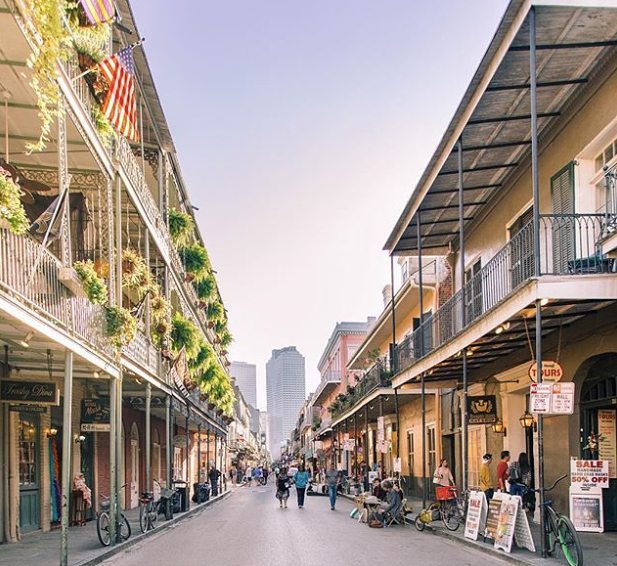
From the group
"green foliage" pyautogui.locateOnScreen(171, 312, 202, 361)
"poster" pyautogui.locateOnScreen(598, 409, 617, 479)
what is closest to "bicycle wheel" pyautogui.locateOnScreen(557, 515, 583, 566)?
"poster" pyautogui.locateOnScreen(598, 409, 617, 479)

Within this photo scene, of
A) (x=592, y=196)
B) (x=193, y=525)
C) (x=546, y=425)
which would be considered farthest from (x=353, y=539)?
(x=592, y=196)

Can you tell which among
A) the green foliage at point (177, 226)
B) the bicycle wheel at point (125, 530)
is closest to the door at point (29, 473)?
Answer: the bicycle wheel at point (125, 530)

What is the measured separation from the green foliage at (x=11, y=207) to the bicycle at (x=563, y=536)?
305 inches

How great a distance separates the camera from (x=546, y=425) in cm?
1759

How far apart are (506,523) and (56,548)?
7649mm

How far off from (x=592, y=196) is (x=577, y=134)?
4.17 feet

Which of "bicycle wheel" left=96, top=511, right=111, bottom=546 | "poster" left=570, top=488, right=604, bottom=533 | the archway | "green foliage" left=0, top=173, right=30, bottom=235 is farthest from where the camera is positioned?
the archway

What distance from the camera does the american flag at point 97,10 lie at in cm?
1214

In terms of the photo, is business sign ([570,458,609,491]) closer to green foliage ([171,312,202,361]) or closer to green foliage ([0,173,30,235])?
green foliage ([0,173,30,235])

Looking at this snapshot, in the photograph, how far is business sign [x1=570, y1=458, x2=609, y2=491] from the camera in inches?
499

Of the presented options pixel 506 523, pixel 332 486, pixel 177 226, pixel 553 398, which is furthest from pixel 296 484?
pixel 553 398

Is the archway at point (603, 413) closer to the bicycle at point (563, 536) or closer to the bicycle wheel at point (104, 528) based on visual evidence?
the bicycle at point (563, 536)

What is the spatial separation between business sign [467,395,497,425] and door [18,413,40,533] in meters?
9.91

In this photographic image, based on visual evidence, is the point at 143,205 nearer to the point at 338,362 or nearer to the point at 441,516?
the point at 441,516
